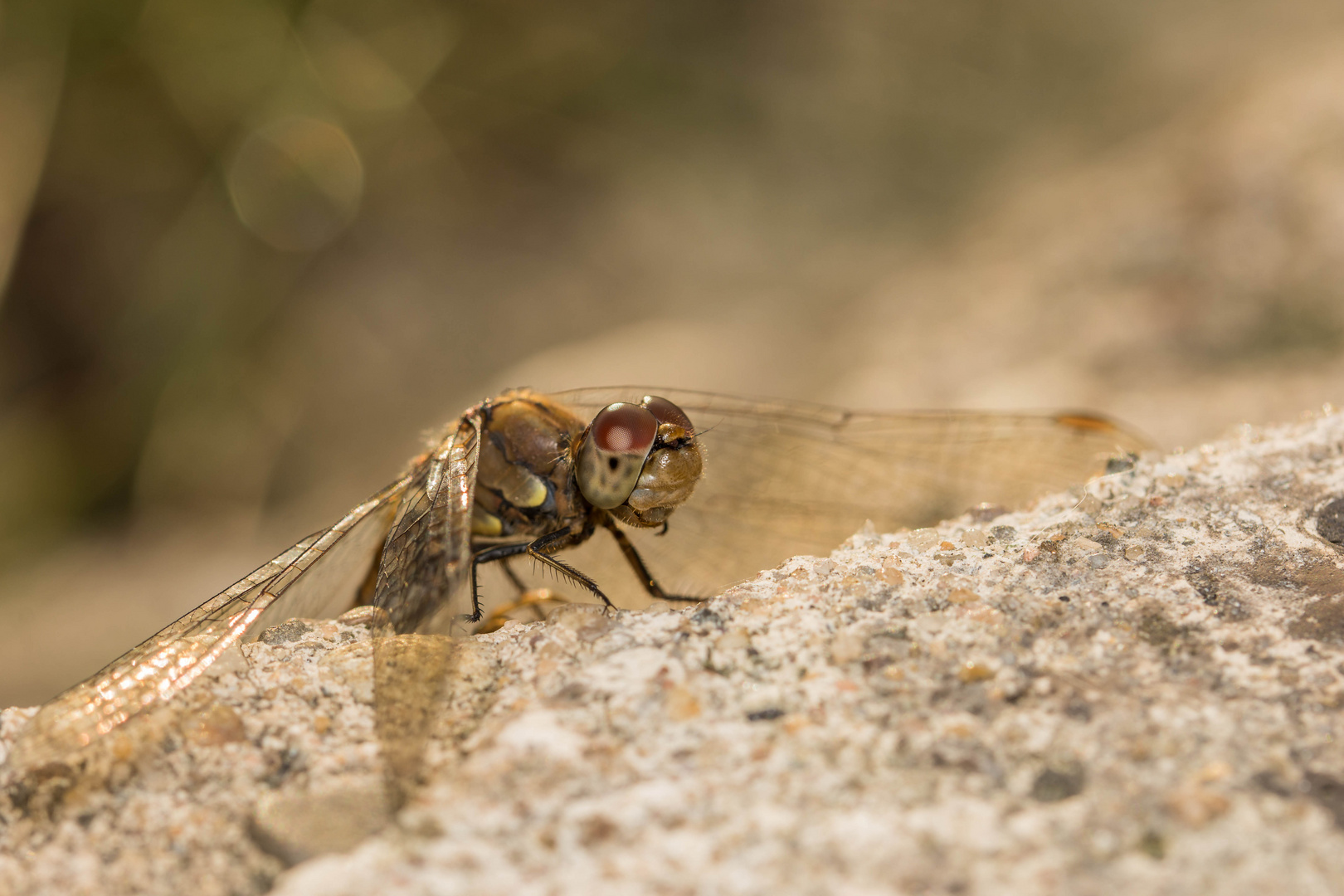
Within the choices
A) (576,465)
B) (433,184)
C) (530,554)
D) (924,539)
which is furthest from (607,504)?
(433,184)

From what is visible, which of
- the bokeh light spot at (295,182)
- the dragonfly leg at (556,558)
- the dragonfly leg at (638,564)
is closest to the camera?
the dragonfly leg at (556,558)

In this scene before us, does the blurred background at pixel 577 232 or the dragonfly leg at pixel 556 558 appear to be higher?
the blurred background at pixel 577 232

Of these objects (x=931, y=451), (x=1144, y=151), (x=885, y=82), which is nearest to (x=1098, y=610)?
(x=931, y=451)

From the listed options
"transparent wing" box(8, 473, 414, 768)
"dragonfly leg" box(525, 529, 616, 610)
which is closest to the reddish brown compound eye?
"dragonfly leg" box(525, 529, 616, 610)

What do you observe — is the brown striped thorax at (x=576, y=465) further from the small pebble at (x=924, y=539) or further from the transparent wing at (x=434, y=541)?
the small pebble at (x=924, y=539)

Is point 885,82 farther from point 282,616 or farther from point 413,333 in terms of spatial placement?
point 282,616

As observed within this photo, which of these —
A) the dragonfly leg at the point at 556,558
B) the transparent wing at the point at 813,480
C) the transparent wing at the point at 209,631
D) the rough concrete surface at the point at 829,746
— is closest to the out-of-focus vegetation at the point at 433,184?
the transparent wing at the point at 813,480

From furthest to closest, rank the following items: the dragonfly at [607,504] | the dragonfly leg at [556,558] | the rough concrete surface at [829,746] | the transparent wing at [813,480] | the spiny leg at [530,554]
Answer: the transparent wing at [813,480]
the spiny leg at [530,554]
the dragonfly leg at [556,558]
the dragonfly at [607,504]
the rough concrete surface at [829,746]

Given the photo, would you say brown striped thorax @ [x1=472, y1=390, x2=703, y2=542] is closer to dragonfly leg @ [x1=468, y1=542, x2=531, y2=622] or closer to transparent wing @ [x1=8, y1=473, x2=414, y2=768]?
dragonfly leg @ [x1=468, y1=542, x2=531, y2=622]
